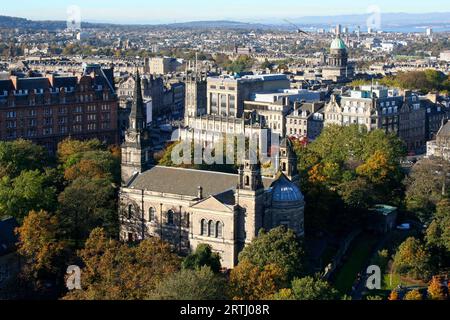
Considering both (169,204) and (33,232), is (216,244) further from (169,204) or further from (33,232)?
(33,232)

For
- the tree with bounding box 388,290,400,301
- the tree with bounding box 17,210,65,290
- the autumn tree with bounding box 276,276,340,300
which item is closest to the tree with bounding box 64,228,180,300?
the tree with bounding box 17,210,65,290

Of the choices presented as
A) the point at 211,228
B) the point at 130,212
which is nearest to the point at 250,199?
the point at 211,228

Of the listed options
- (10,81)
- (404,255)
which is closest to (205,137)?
(10,81)

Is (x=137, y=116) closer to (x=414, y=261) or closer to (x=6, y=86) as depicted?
(x=414, y=261)

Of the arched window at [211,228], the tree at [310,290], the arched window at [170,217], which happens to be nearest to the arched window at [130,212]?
the arched window at [170,217]

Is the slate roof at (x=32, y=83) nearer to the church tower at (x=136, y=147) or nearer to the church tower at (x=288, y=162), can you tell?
the church tower at (x=136, y=147)

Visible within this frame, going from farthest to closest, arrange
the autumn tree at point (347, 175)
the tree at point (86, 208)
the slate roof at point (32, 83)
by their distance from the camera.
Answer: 1. the slate roof at point (32, 83)
2. the autumn tree at point (347, 175)
3. the tree at point (86, 208)
